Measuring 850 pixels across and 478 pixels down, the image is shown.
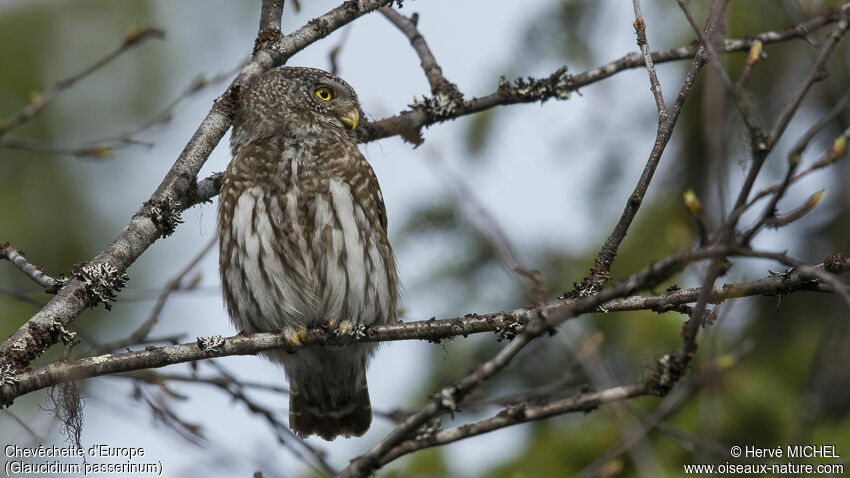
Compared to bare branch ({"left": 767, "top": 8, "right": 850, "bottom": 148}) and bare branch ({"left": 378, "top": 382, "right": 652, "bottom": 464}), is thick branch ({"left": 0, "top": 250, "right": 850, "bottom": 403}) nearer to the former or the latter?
bare branch ({"left": 378, "top": 382, "right": 652, "bottom": 464})

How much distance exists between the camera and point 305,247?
14.1 feet

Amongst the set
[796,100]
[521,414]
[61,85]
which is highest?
[61,85]

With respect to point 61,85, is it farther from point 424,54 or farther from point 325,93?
point 424,54

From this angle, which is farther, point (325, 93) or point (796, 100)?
point (325, 93)

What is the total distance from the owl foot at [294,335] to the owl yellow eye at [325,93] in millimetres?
1616

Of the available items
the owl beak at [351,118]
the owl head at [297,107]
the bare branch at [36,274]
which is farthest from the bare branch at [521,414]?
the owl beak at [351,118]

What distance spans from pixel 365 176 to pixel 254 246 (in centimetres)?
70

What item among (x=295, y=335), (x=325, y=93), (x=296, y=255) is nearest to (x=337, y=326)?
(x=295, y=335)

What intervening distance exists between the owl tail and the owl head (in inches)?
52.9

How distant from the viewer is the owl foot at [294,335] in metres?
4.05

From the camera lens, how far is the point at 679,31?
18.2ft

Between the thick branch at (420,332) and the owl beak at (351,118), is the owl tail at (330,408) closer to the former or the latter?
the thick branch at (420,332)

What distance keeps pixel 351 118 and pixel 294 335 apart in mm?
1460

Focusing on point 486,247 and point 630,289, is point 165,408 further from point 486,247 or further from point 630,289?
point 630,289
